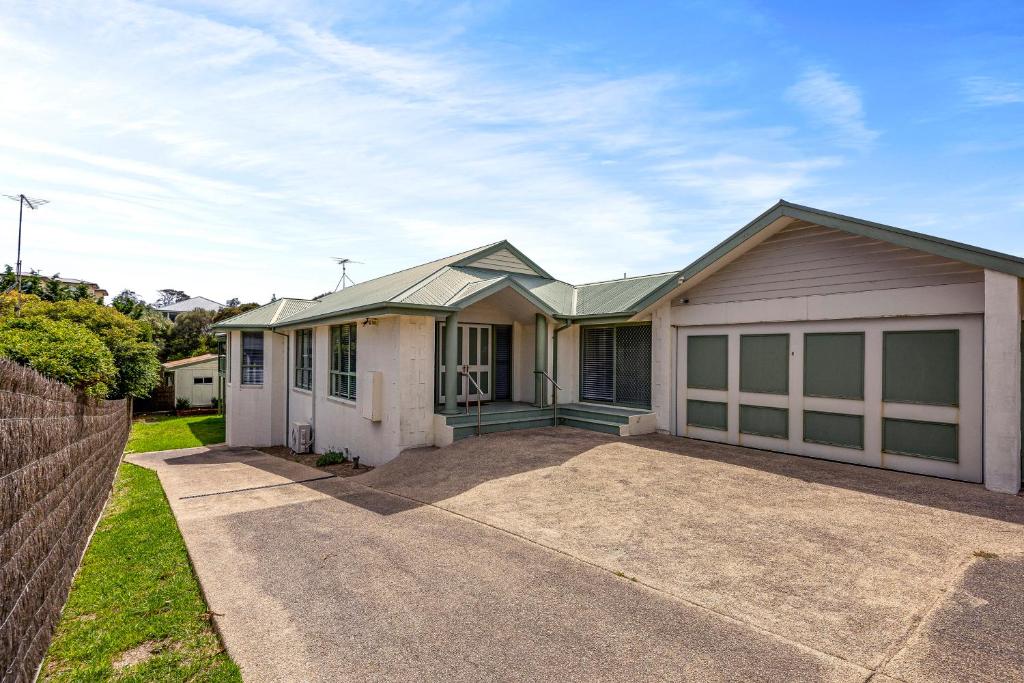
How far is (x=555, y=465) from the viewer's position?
9.01 metres

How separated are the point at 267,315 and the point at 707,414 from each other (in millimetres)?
14304

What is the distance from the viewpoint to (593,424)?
39.2ft

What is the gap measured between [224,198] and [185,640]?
9.84 m

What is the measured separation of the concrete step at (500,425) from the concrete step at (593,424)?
34 centimetres

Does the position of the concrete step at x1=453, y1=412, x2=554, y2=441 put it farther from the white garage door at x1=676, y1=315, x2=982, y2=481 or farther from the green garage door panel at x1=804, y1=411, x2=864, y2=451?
the green garage door panel at x1=804, y1=411, x2=864, y2=451

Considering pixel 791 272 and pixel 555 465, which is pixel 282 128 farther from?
pixel 791 272

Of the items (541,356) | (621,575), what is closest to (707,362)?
(541,356)

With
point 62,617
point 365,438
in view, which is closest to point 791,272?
point 365,438

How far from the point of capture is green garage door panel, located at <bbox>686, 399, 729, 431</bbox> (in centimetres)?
1101

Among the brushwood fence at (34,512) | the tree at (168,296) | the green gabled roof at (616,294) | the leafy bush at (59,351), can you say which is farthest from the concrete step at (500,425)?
the tree at (168,296)

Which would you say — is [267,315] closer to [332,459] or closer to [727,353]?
[332,459]

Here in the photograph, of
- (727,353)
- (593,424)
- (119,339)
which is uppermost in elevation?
(119,339)

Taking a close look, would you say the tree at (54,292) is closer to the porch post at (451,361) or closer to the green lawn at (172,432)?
the green lawn at (172,432)

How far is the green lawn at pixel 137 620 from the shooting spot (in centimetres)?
370
